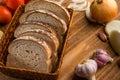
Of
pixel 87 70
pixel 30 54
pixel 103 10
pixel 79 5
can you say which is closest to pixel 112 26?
pixel 103 10

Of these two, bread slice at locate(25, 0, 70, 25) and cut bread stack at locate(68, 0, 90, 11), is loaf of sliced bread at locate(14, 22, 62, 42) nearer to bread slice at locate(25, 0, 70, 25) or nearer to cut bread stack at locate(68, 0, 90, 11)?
bread slice at locate(25, 0, 70, 25)

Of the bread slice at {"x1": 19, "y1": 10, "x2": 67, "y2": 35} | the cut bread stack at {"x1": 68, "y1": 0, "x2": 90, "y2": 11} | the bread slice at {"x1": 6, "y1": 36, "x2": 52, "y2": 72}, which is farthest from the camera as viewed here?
the cut bread stack at {"x1": 68, "y1": 0, "x2": 90, "y2": 11}

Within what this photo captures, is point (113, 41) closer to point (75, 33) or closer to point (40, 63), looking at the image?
point (75, 33)

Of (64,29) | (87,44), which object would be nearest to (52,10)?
(64,29)

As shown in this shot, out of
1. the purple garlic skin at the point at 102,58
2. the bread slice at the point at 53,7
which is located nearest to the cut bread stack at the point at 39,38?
the bread slice at the point at 53,7

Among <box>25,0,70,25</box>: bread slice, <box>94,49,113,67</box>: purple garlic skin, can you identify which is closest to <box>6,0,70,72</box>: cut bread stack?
<box>25,0,70,25</box>: bread slice

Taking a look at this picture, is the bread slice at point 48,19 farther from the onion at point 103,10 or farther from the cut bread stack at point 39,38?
the onion at point 103,10

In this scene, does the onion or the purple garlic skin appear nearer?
the purple garlic skin
